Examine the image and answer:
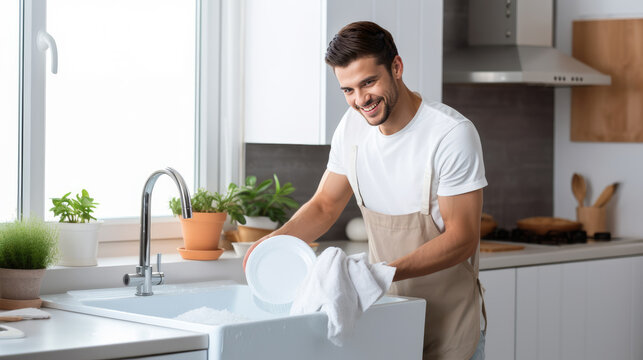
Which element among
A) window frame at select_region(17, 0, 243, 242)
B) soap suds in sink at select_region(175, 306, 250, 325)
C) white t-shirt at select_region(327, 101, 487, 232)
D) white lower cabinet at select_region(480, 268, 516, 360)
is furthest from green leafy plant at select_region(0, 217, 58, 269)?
white lower cabinet at select_region(480, 268, 516, 360)

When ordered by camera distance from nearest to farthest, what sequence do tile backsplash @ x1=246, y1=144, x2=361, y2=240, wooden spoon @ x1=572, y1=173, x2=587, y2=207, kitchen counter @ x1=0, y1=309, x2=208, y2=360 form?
1. kitchen counter @ x1=0, y1=309, x2=208, y2=360
2. tile backsplash @ x1=246, y1=144, x2=361, y2=240
3. wooden spoon @ x1=572, y1=173, x2=587, y2=207

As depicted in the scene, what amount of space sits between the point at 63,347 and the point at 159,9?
1565 mm

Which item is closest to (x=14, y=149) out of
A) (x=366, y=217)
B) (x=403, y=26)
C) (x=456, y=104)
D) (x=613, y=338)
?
(x=366, y=217)

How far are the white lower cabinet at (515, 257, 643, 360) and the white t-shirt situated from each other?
111 cm

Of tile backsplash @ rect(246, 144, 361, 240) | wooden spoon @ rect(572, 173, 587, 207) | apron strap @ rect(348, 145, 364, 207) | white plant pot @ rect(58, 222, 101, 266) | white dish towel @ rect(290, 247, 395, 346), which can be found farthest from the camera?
wooden spoon @ rect(572, 173, 587, 207)

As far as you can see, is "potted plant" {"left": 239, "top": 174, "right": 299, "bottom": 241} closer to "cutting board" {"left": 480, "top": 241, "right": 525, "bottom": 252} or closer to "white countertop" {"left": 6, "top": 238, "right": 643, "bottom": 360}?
"white countertop" {"left": 6, "top": 238, "right": 643, "bottom": 360}

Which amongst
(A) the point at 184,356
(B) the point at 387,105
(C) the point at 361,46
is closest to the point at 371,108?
(B) the point at 387,105

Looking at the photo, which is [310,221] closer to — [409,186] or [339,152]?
[339,152]

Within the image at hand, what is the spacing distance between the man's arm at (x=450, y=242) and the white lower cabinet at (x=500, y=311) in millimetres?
1004

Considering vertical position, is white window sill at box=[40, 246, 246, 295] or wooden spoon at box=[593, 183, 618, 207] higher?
wooden spoon at box=[593, 183, 618, 207]

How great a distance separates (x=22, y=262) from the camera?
227 cm

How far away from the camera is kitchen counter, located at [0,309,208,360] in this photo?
1.72 meters

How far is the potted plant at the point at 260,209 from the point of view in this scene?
294 cm

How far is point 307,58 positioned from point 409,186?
0.85 metres
